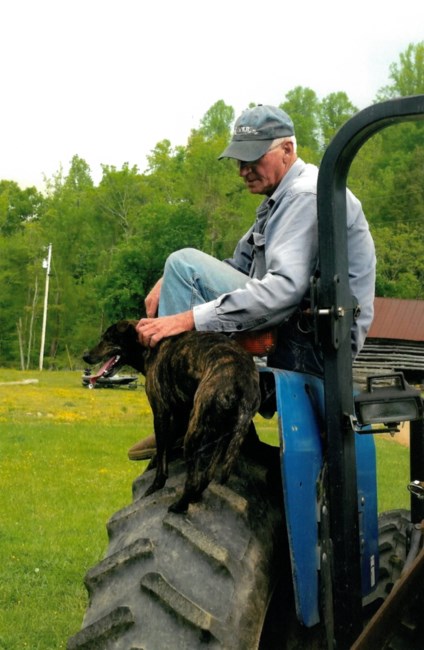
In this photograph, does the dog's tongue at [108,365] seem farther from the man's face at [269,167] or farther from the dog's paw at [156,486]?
the man's face at [269,167]

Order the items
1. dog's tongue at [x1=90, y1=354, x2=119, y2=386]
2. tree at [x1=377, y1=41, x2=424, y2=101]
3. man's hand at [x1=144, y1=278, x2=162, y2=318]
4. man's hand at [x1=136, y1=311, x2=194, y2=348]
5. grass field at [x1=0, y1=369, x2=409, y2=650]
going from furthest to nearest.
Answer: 1. tree at [x1=377, y1=41, x2=424, y2=101]
2. grass field at [x1=0, y1=369, x2=409, y2=650]
3. man's hand at [x1=144, y1=278, x2=162, y2=318]
4. dog's tongue at [x1=90, y1=354, x2=119, y2=386]
5. man's hand at [x1=136, y1=311, x2=194, y2=348]

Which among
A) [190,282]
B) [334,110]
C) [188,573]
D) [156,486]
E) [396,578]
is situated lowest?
[396,578]

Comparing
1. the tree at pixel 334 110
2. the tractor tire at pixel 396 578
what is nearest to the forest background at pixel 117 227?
→ the tree at pixel 334 110

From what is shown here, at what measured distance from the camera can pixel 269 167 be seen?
3842 mm

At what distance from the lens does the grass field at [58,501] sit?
729cm

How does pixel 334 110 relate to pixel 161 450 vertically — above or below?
above

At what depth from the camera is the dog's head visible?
377 cm

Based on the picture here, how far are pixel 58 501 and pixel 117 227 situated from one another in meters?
86.0

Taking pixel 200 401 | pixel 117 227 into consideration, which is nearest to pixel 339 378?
pixel 200 401

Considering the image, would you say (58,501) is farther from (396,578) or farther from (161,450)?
(161,450)

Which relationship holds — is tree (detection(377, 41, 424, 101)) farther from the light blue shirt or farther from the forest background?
the light blue shirt

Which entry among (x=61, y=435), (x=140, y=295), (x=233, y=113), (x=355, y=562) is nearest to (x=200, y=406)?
(x=355, y=562)

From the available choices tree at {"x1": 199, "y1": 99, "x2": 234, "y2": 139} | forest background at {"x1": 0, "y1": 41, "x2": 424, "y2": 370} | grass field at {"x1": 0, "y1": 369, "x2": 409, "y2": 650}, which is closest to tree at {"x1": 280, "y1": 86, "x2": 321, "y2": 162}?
forest background at {"x1": 0, "y1": 41, "x2": 424, "y2": 370}

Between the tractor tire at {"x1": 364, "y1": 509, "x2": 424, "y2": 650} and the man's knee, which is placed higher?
the man's knee
